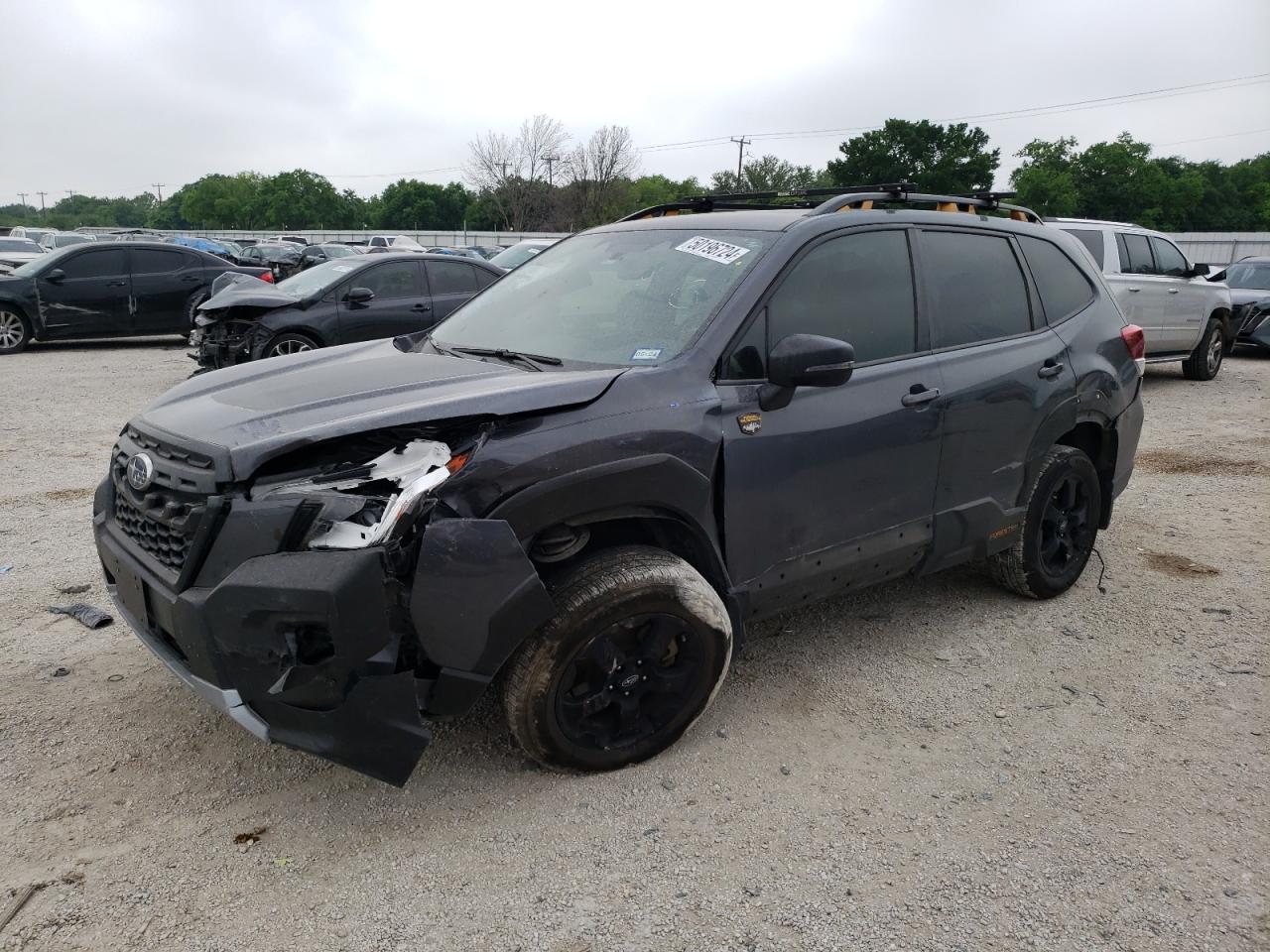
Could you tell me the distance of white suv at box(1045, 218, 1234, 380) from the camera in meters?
10.7

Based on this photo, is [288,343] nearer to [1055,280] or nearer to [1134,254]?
[1055,280]

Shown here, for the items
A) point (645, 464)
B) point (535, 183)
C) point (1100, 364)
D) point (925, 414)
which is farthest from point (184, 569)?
point (535, 183)

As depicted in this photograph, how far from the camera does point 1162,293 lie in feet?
36.5

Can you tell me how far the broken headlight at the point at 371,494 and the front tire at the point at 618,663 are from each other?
534 millimetres

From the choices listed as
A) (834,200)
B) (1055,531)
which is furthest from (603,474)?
(1055,531)

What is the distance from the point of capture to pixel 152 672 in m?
3.64

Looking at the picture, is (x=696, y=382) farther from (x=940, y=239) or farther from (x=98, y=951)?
(x=98, y=951)

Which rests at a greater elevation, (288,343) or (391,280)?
(391,280)

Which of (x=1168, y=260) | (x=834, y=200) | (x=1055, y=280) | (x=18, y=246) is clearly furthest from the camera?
(x=18, y=246)

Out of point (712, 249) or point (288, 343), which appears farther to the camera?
point (288, 343)

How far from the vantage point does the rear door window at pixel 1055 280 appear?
14.4 ft

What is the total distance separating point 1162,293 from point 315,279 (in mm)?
9891

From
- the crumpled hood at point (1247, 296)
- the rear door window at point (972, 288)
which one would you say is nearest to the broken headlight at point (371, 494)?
the rear door window at point (972, 288)

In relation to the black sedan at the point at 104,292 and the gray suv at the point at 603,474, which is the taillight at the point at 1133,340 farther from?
the black sedan at the point at 104,292
